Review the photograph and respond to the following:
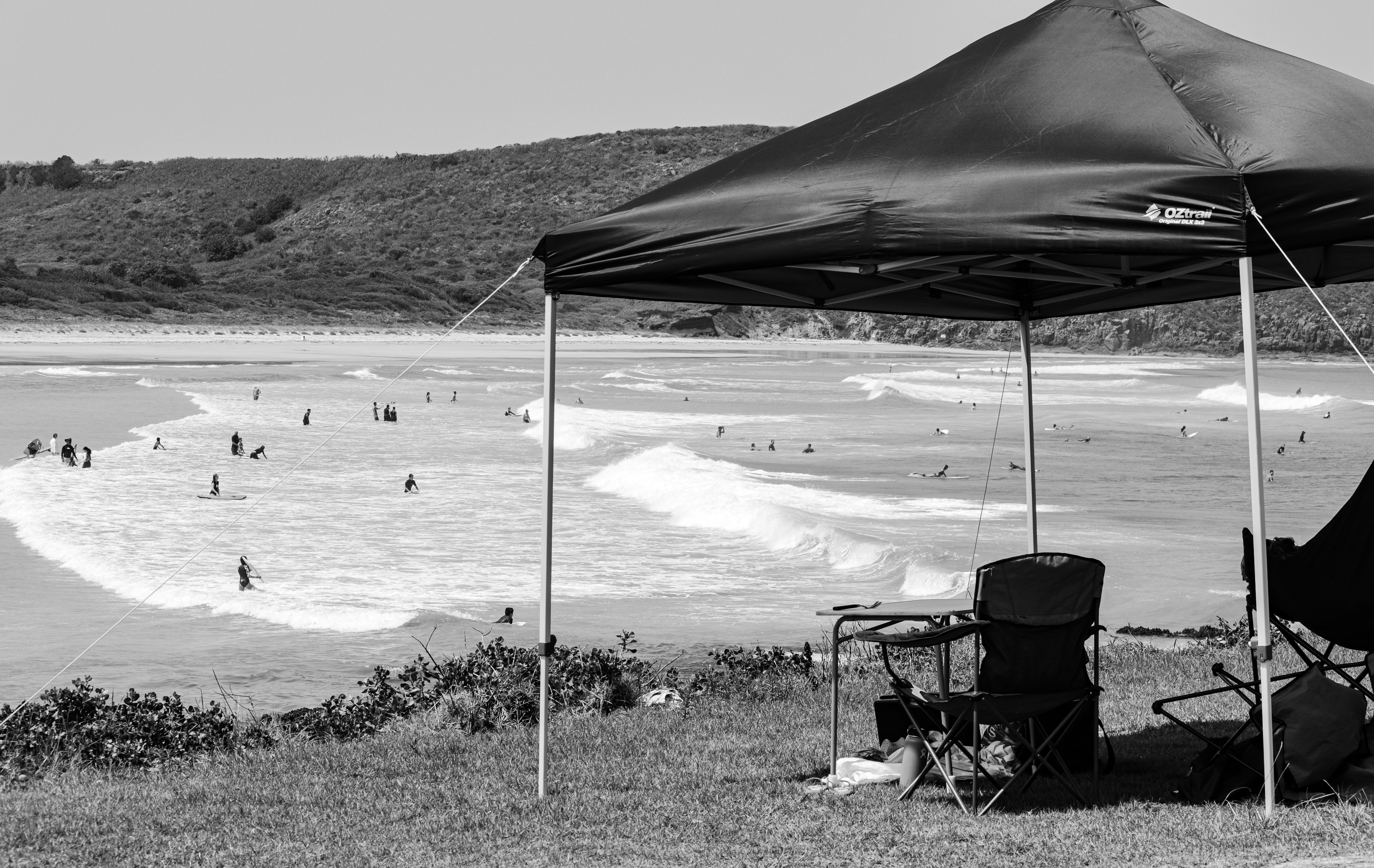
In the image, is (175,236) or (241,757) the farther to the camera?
(175,236)

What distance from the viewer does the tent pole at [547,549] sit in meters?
5.56

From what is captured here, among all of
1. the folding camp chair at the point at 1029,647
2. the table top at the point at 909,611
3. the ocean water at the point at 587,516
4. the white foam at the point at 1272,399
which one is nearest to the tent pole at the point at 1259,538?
the folding camp chair at the point at 1029,647

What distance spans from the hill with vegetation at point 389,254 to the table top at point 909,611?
173ft

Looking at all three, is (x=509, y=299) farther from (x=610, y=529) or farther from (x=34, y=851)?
(x=34, y=851)

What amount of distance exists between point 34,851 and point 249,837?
2.38 feet

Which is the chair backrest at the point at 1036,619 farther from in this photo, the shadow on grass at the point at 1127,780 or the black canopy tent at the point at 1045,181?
the black canopy tent at the point at 1045,181

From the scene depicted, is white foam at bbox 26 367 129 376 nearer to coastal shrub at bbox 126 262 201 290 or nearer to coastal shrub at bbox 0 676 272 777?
coastal shrub at bbox 126 262 201 290

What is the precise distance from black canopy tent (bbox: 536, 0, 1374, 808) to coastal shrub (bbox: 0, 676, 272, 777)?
2383 mm

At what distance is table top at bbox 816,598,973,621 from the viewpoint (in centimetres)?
544

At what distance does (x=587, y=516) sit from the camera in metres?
18.6

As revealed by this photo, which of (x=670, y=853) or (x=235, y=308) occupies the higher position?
(x=235, y=308)

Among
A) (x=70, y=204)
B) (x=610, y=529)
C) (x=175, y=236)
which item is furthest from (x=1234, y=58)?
(x=70, y=204)

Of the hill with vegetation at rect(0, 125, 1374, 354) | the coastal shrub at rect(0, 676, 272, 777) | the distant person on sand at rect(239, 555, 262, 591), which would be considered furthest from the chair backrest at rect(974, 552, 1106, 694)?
the hill with vegetation at rect(0, 125, 1374, 354)

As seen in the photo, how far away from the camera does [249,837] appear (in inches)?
196
